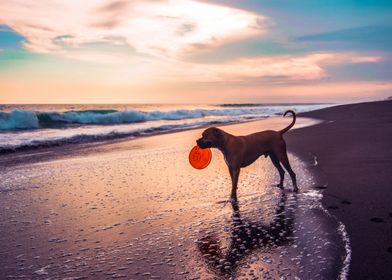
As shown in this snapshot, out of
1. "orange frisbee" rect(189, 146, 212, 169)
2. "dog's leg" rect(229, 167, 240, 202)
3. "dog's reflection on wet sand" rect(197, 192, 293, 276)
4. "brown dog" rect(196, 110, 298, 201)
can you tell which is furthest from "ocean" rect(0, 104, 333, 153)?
"dog's reflection on wet sand" rect(197, 192, 293, 276)

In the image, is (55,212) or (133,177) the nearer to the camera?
(55,212)

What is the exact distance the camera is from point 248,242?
4.21 m

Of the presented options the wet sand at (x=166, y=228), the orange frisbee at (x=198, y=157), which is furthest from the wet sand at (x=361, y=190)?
the orange frisbee at (x=198, y=157)

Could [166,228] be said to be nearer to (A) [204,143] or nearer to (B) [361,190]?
(A) [204,143]

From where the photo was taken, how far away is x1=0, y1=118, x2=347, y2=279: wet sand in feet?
11.9

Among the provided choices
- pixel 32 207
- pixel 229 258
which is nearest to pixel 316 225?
pixel 229 258

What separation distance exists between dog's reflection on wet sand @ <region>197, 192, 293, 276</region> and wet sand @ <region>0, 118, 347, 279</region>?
0.04 ft

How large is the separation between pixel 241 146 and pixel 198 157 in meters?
1.01

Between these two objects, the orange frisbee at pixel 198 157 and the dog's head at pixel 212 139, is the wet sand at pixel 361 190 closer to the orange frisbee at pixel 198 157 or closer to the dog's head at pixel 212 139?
the dog's head at pixel 212 139

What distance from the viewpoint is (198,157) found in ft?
24.4

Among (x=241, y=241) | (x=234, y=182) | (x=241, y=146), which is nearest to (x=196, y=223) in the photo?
(x=241, y=241)

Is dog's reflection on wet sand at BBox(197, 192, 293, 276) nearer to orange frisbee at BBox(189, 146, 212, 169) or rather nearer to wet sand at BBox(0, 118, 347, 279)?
wet sand at BBox(0, 118, 347, 279)

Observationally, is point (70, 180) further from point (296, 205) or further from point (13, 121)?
point (13, 121)

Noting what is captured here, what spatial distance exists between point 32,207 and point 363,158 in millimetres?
7129
